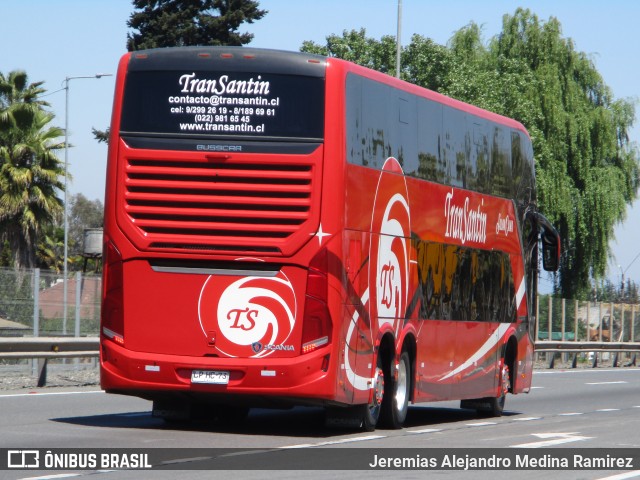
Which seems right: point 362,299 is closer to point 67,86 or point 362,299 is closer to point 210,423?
point 210,423

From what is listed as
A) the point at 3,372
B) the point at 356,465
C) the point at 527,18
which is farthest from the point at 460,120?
the point at 527,18

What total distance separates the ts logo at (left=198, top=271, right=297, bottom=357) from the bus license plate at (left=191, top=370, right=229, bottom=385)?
0.77 ft

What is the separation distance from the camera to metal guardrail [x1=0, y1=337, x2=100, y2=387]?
23.0m

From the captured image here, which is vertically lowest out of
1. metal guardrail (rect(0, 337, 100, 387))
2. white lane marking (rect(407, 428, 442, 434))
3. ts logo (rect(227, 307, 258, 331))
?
white lane marking (rect(407, 428, 442, 434))

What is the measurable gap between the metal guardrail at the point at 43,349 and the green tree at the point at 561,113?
33.7 m

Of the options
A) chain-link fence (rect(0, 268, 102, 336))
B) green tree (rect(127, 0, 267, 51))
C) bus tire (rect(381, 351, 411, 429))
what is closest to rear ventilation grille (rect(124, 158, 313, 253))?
bus tire (rect(381, 351, 411, 429))

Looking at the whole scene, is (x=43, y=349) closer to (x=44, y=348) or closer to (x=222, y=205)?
(x=44, y=348)

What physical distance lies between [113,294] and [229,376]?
5.11 feet

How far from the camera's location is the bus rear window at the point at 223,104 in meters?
15.3

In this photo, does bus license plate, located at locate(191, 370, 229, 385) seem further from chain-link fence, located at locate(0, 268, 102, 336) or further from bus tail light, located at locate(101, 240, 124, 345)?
chain-link fence, located at locate(0, 268, 102, 336)

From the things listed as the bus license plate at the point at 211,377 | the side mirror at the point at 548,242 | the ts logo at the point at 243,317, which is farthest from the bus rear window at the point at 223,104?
the side mirror at the point at 548,242

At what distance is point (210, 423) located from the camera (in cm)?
1747

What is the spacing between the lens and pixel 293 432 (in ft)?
53.6

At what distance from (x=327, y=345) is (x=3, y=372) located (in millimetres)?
11494
